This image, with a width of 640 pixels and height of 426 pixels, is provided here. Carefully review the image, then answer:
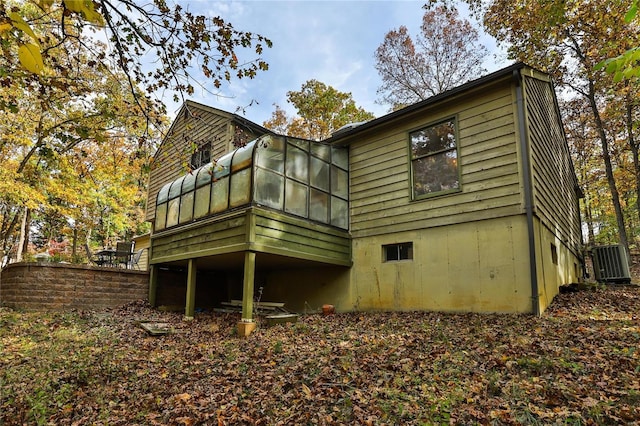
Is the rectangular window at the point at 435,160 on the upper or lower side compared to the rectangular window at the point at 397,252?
upper

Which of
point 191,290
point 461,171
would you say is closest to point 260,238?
point 191,290

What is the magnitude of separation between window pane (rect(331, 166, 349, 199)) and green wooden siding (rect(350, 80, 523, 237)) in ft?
0.55

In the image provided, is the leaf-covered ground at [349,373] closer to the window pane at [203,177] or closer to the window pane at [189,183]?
the window pane at [203,177]

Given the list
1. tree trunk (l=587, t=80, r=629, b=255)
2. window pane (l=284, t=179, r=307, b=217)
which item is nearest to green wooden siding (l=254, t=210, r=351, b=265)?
window pane (l=284, t=179, r=307, b=217)

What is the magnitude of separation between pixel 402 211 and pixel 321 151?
2564 mm

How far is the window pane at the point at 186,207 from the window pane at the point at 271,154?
2.70 metres

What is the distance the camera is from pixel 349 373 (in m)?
4.38

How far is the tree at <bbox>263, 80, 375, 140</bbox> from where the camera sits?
21562 mm

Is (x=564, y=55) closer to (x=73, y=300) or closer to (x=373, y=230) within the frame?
(x=373, y=230)

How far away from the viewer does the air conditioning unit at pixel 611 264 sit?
10109 mm

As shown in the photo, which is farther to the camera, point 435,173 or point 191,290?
point 191,290

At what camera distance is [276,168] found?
8031 mm

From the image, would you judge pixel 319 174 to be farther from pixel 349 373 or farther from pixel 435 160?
pixel 349 373

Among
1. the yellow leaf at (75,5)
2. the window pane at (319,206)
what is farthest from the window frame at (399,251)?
the yellow leaf at (75,5)
